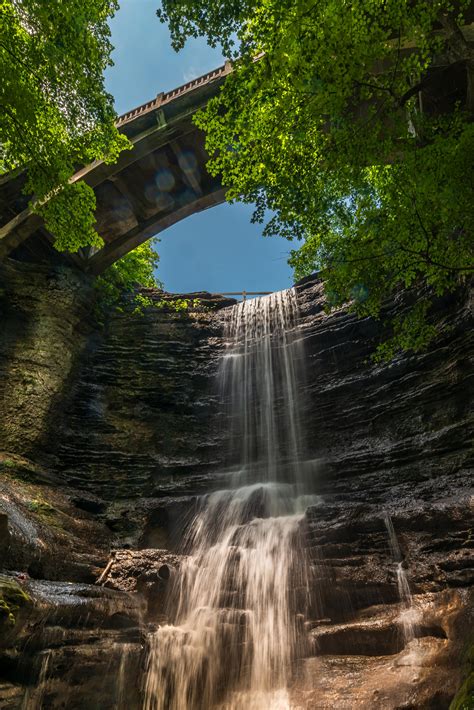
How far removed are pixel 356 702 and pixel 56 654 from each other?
3.60 metres

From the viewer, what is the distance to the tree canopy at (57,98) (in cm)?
751

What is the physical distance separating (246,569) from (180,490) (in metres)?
4.09

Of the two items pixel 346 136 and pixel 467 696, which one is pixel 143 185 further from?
pixel 467 696

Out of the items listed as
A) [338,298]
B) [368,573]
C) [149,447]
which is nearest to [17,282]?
[149,447]

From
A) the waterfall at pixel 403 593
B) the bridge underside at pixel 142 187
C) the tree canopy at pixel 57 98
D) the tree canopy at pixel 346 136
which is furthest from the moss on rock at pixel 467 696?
the bridge underside at pixel 142 187

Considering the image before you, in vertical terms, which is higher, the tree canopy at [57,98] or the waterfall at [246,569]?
the tree canopy at [57,98]

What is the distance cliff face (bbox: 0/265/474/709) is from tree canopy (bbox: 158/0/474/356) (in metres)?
3.48

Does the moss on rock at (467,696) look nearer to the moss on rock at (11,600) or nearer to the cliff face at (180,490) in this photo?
the cliff face at (180,490)

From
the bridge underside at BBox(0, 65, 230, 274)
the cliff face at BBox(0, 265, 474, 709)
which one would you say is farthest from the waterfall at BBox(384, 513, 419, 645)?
the bridge underside at BBox(0, 65, 230, 274)

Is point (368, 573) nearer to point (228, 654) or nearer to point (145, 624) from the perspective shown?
point (228, 654)

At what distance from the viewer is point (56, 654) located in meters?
5.00

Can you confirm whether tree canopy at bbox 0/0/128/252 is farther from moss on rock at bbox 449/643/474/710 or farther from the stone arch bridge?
moss on rock at bbox 449/643/474/710

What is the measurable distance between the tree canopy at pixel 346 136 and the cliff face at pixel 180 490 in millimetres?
3481

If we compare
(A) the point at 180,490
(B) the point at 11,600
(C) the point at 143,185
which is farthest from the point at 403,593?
(C) the point at 143,185
